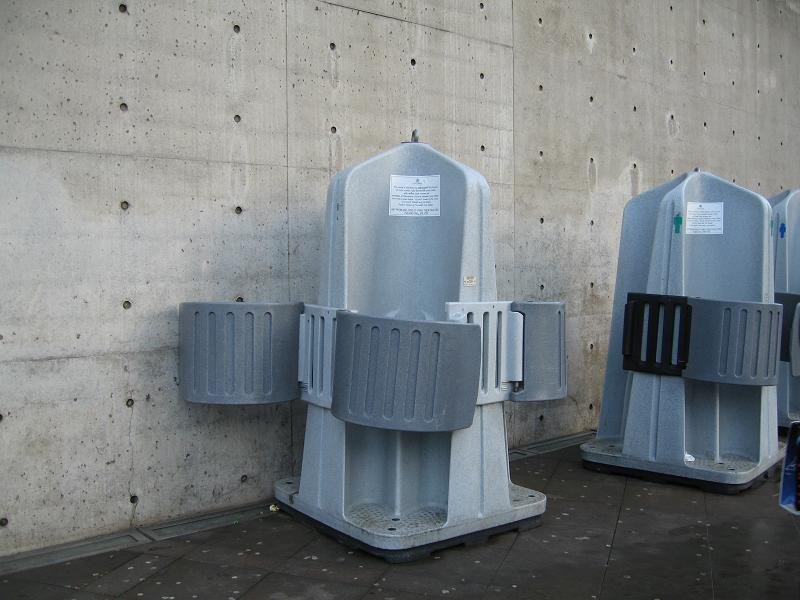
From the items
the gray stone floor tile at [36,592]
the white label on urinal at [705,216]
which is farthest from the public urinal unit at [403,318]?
the white label on urinal at [705,216]

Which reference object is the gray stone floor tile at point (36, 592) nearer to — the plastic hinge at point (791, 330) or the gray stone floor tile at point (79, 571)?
the gray stone floor tile at point (79, 571)

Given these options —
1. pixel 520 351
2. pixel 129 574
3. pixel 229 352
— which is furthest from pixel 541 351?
pixel 129 574

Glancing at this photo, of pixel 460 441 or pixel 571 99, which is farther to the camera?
pixel 571 99

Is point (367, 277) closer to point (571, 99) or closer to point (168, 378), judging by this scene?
point (168, 378)

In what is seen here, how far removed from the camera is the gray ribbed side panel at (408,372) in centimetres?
324

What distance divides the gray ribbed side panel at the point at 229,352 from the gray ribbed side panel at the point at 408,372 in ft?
1.90

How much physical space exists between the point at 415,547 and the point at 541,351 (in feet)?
3.51

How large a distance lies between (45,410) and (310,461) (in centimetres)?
120

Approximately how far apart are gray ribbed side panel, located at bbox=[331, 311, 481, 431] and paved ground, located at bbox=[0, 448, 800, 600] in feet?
2.02

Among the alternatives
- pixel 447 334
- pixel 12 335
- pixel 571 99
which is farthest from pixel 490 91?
pixel 12 335

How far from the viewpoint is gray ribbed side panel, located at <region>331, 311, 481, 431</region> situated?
10.6 ft

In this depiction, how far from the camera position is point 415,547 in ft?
11.2

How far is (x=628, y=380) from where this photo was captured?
4.96 m

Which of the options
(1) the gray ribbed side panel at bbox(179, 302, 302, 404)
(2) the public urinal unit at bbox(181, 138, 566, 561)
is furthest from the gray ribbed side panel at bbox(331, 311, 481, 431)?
(1) the gray ribbed side panel at bbox(179, 302, 302, 404)
